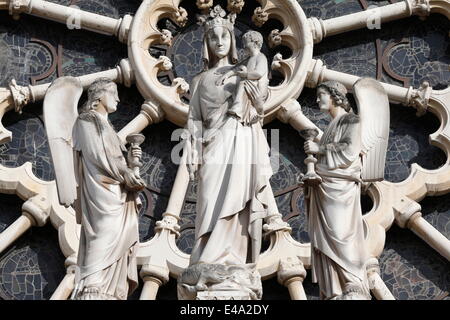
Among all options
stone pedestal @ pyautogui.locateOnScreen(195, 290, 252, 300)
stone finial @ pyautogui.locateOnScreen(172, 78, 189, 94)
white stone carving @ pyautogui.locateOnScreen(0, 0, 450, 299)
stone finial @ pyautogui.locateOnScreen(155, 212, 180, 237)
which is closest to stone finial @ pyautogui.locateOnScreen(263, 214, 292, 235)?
white stone carving @ pyautogui.locateOnScreen(0, 0, 450, 299)

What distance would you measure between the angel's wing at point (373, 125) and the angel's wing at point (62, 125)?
2713mm

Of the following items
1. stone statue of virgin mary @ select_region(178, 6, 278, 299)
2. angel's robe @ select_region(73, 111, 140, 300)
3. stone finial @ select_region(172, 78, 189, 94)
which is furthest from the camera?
stone finial @ select_region(172, 78, 189, 94)

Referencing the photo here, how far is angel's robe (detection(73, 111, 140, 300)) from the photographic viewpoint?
15.2 metres

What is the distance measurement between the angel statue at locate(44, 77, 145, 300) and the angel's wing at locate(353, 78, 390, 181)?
2.35m

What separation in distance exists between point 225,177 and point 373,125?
2298 millimetres

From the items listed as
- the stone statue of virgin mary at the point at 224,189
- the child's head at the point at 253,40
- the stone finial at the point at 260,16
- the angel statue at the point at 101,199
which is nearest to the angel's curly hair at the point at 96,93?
the angel statue at the point at 101,199

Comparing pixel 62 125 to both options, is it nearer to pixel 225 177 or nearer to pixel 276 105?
pixel 225 177

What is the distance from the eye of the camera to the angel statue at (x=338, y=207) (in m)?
15.3

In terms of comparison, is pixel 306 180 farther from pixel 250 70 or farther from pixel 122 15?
pixel 122 15

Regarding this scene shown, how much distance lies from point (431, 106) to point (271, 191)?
7.10 feet

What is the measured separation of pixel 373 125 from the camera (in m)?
17.3

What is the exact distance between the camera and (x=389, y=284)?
62.3ft

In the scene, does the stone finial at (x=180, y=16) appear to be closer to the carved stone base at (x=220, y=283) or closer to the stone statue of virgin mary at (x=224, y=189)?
the stone statue of virgin mary at (x=224, y=189)

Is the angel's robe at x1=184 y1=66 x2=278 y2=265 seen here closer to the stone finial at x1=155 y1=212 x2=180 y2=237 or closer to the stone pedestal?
the stone pedestal
